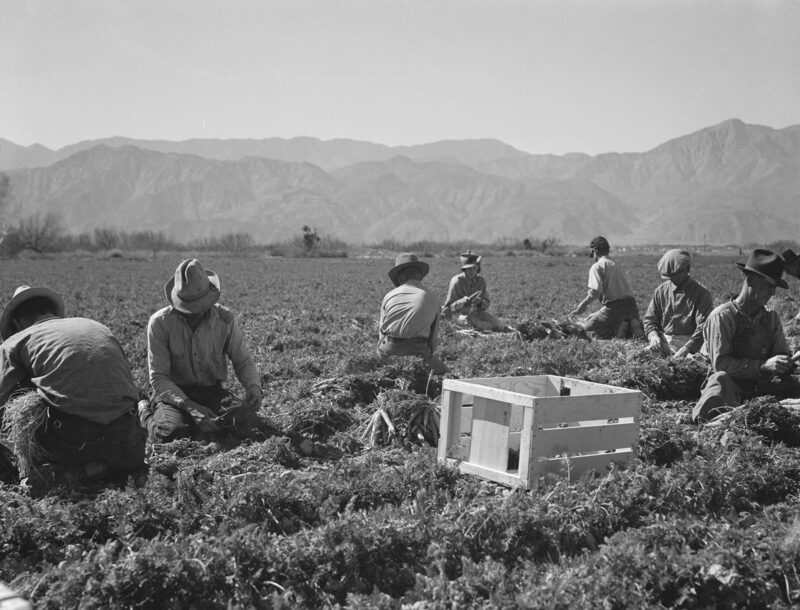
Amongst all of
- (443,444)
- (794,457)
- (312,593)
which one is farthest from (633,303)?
(312,593)

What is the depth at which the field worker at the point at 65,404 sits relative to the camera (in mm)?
5574

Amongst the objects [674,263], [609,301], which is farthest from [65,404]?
[609,301]

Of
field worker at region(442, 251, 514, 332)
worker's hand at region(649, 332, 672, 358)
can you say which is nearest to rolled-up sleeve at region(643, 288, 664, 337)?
worker's hand at region(649, 332, 672, 358)

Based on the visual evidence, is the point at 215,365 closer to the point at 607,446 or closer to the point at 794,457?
the point at 607,446

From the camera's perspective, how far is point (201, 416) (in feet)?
22.4

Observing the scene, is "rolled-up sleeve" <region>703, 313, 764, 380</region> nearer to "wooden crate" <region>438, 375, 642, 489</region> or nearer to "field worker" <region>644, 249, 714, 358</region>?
"wooden crate" <region>438, 375, 642, 489</region>

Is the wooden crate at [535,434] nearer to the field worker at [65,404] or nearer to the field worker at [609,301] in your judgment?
the field worker at [65,404]

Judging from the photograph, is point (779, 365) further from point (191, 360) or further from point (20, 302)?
point (20, 302)

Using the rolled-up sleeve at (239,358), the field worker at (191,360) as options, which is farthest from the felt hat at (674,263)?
the field worker at (191,360)

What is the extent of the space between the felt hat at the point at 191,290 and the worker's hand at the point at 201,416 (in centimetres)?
85

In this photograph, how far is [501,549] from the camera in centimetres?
461

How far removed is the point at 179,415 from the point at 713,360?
5.14 meters

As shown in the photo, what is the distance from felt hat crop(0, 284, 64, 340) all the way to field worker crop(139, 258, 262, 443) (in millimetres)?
976

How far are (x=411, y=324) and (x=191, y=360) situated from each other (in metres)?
2.49
